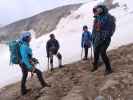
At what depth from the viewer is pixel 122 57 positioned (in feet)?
62.5

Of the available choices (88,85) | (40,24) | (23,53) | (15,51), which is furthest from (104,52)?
(40,24)

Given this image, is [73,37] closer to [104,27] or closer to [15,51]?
[104,27]

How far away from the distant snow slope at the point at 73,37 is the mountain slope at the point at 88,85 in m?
10.2

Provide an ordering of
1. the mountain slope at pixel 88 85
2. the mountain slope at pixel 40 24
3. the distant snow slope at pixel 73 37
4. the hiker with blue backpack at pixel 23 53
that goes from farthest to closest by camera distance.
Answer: the mountain slope at pixel 40 24
the distant snow slope at pixel 73 37
the hiker with blue backpack at pixel 23 53
the mountain slope at pixel 88 85

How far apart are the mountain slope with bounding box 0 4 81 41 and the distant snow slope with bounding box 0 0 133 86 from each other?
9.07 feet

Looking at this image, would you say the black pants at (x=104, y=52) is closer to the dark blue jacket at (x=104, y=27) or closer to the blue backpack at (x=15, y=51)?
the dark blue jacket at (x=104, y=27)

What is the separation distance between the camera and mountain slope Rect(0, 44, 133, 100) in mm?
14508

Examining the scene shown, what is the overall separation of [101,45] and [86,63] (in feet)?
14.6

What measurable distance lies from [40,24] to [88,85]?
176 ft

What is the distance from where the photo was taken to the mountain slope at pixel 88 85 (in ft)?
→ 47.6

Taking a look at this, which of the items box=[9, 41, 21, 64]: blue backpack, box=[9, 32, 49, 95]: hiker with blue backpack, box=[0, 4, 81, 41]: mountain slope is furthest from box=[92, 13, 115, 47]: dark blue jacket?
box=[0, 4, 81, 41]: mountain slope

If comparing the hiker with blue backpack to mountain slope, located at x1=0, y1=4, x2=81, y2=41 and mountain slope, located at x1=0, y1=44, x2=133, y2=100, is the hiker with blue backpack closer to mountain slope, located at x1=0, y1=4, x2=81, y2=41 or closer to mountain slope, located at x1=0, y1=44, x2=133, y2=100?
mountain slope, located at x1=0, y1=44, x2=133, y2=100

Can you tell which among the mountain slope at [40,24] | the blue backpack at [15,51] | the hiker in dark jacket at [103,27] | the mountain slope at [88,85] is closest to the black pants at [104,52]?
the hiker in dark jacket at [103,27]

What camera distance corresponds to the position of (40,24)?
68.9 m
